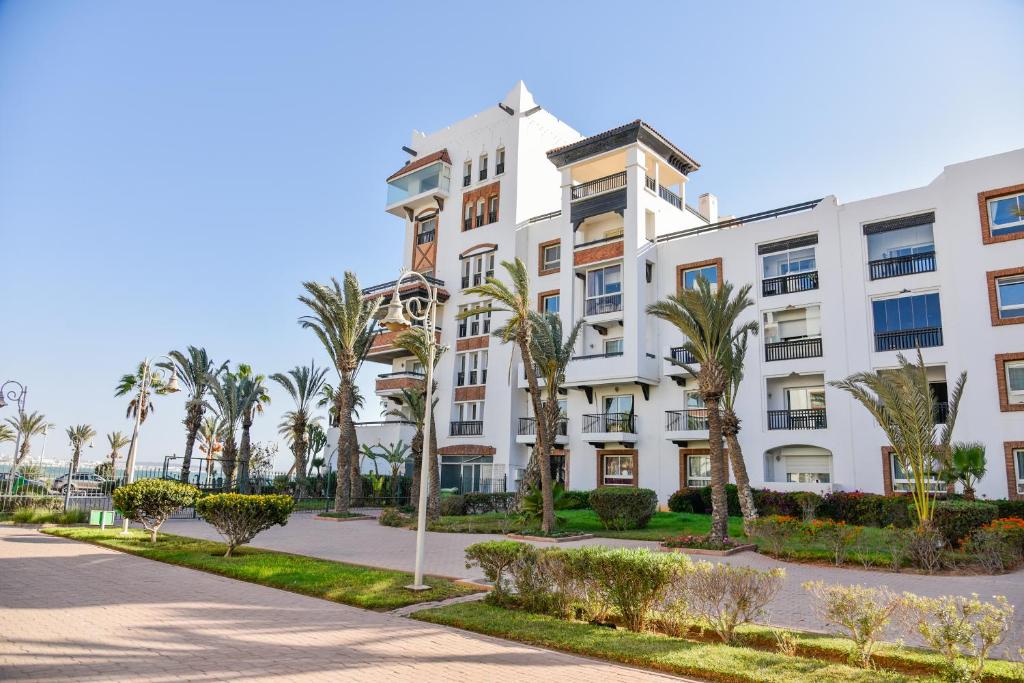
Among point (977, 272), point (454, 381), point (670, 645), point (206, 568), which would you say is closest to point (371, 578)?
point (206, 568)

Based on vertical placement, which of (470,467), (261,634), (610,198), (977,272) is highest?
(610,198)

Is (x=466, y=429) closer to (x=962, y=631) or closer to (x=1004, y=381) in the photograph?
(x=1004, y=381)

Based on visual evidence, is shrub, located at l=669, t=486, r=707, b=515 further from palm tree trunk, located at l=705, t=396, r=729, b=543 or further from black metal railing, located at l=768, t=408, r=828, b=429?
palm tree trunk, located at l=705, t=396, r=729, b=543

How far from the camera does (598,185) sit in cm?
3175

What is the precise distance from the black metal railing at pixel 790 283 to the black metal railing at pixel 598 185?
→ 310 inches

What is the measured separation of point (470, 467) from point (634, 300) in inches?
496

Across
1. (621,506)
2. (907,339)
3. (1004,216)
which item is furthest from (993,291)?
(621,506)

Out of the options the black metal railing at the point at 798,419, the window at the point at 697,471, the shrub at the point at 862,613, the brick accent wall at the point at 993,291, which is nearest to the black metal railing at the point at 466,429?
the window at the point at 697,471

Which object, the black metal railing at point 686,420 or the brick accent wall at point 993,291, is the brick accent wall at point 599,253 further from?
the brick accent wall at point 993,291

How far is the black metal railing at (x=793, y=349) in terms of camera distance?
26266 mm

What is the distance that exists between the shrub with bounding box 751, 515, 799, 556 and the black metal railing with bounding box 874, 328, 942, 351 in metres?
12.3

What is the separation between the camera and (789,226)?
2741 cm

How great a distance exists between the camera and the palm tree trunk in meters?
16.3

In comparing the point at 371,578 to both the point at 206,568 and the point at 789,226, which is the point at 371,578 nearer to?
the point at 206,568
